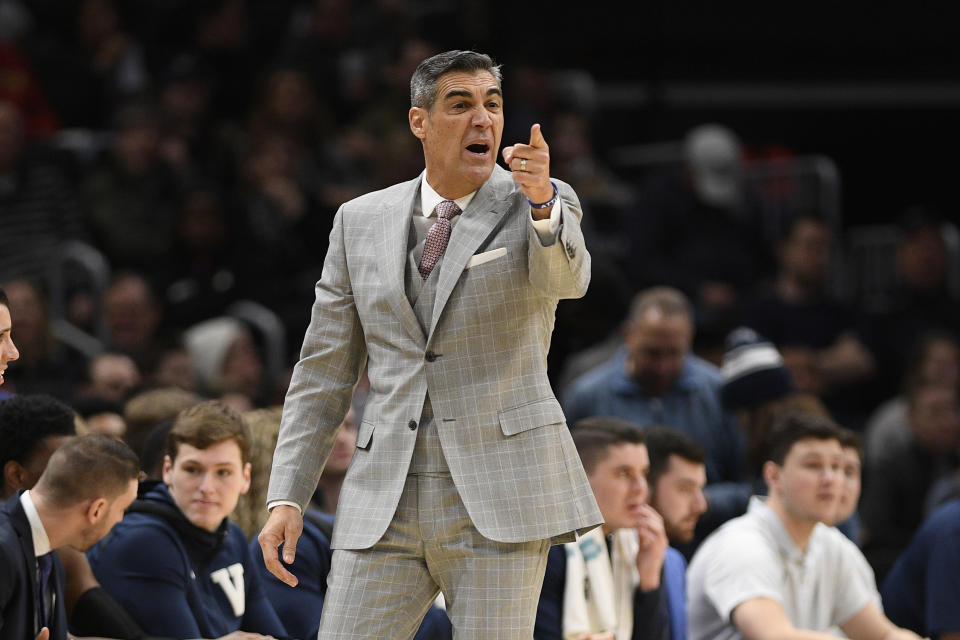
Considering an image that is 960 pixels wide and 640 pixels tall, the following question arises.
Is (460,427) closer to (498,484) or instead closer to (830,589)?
(498,484)

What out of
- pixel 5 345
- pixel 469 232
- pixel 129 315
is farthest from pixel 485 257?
pixel 129 315

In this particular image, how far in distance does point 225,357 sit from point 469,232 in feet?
15.6

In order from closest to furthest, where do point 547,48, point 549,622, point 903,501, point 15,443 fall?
point 15,443 → point 549,622 → point 903,501 → point 547,48

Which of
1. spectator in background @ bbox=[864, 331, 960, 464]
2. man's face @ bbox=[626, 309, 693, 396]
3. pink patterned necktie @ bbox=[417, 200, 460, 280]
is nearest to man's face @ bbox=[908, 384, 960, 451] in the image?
spectator in background @ bbox=[864, 331, 960, 464]

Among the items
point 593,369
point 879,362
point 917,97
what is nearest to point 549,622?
point 593,369

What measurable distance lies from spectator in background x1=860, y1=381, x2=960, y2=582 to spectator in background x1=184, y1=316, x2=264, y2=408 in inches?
124

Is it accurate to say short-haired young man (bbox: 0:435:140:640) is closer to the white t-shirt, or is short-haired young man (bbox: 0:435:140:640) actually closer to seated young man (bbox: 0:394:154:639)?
seated young man (bbox: 0:394:154:639)

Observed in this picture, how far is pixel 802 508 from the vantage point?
5121 millimetres

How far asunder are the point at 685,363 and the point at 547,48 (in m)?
5.66

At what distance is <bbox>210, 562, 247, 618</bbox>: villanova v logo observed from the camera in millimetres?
4441

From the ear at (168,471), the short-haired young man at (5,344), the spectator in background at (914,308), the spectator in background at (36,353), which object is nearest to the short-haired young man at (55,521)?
the short-haired young man at (5,344)

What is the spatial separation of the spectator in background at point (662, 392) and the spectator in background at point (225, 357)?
173 centimetres

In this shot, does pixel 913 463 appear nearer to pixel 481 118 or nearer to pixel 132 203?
pixel 132 203

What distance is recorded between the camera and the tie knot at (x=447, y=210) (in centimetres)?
327
